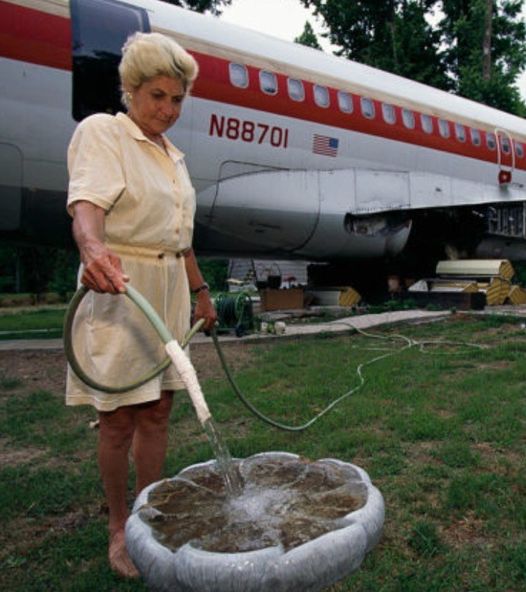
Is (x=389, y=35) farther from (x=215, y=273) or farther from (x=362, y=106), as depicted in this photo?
(x=362, y=106)

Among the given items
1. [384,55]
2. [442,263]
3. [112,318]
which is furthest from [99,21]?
[384,55]

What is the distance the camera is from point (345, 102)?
29.0 ft

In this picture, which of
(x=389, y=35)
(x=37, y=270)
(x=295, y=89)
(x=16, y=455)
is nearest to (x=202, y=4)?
(x=389, y=35)

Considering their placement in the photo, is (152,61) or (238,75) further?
(238,75)

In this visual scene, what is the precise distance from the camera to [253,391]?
198 inches

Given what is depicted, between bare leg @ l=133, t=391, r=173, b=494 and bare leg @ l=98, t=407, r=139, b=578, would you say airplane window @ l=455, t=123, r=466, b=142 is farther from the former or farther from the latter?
bare leg @ l=98, t=407, r=139, b=578

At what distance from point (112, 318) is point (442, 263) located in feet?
33.3

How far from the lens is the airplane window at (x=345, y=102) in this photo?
28.8 ft

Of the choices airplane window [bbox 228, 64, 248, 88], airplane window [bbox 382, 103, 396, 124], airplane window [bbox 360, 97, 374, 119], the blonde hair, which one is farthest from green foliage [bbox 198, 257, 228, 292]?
the blonde hair

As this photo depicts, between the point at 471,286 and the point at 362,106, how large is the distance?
3551 millimetres

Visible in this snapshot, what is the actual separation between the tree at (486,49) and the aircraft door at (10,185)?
18804 millimetres

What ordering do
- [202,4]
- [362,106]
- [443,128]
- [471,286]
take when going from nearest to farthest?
[362,106] → [471,286] → [443,128] → [202,4]

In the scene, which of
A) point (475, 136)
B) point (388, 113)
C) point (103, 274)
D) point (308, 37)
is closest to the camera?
point (103, 274)

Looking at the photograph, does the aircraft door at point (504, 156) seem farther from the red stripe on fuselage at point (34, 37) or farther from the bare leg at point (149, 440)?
the bare leg at point (149, 440)
